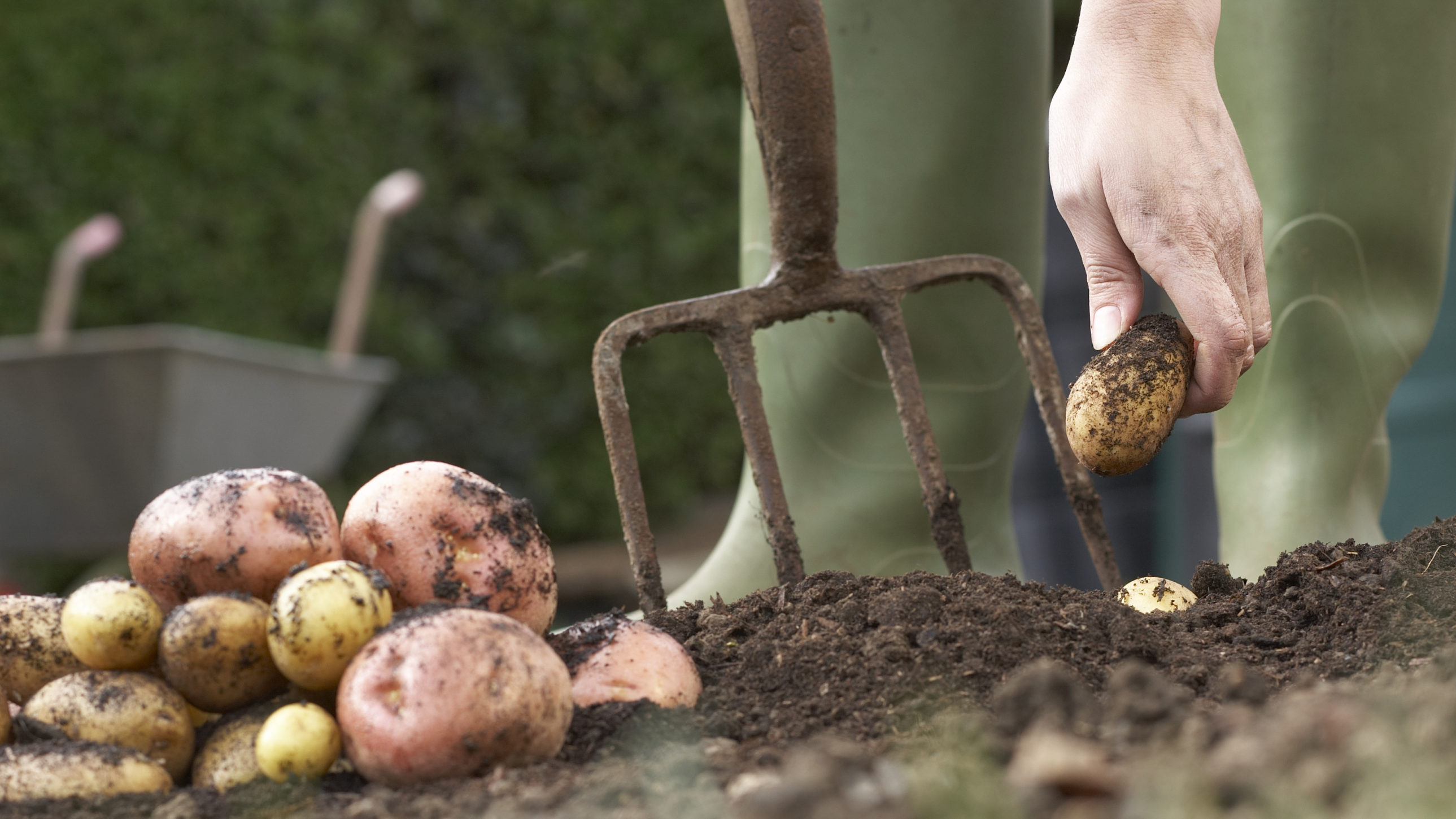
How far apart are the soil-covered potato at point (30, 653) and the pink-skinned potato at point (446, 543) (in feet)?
0.86

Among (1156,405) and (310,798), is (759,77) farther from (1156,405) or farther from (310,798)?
(310,798)

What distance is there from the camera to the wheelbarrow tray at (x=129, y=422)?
115 inches

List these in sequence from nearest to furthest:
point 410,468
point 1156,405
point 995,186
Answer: point 410,468, point 1156,405, point 995,186

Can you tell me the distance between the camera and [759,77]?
1.69m

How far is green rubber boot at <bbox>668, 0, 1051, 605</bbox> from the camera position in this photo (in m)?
2.23

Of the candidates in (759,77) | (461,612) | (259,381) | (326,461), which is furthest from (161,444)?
(461,612)

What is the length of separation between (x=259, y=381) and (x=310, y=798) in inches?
95.5

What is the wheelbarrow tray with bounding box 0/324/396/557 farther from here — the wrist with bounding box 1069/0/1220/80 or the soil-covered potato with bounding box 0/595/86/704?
the wrist with bounding box 1069/0/1220/80

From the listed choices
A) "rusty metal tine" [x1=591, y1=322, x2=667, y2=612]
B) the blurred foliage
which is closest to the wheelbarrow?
the blurred foliage

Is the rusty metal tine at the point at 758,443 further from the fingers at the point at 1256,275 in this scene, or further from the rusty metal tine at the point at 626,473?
the fingers at the point at 1256,275

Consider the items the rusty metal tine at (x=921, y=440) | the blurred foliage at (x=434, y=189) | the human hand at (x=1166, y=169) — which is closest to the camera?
the human hand at (x=1166, y=169)

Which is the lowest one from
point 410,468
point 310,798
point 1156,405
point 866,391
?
point 310,798

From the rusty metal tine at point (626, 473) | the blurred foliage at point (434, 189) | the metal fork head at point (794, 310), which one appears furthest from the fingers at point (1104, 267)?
the blurred foliage at point (434, 189)

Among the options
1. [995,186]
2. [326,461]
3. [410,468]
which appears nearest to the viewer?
[410,468]
